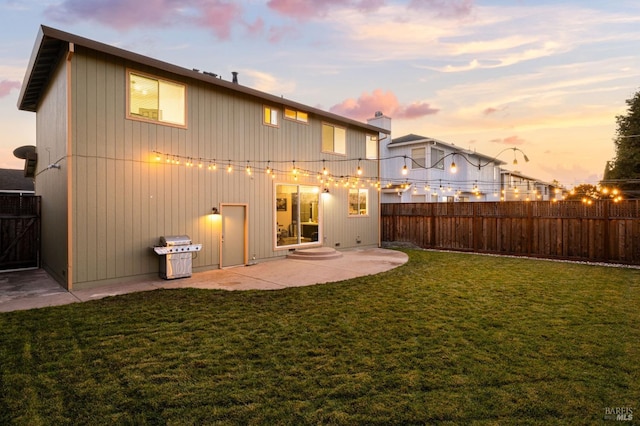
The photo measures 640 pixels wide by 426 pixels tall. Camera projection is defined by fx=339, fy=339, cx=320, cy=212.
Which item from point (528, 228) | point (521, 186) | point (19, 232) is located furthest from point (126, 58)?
point (521, 186)

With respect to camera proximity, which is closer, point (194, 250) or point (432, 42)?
point (194, 250)

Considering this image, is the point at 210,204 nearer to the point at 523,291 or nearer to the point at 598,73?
the point at 523,291

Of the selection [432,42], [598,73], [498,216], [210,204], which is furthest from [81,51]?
[598,73]

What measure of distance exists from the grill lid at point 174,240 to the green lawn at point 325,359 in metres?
1.75

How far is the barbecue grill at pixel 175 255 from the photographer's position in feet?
26.5

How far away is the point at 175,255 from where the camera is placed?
819 centimetres

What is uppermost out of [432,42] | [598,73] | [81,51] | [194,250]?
[432,42]

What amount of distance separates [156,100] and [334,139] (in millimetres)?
6812

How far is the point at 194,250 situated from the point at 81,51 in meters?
4.94

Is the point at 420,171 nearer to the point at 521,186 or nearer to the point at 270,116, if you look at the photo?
the point at 270,116

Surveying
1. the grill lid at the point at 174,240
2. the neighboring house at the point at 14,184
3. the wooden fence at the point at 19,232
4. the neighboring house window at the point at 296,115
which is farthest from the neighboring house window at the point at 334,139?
the neighboring house at the point at 14,184

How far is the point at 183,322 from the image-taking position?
16.5ft

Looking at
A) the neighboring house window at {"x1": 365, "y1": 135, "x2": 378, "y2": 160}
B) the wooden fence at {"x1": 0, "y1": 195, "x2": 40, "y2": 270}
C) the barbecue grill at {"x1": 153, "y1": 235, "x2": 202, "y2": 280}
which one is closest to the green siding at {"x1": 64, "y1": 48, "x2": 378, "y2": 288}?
the barbecue grill at {"x1": 153, "y1": 235, "x2": 202, "y2": 280}

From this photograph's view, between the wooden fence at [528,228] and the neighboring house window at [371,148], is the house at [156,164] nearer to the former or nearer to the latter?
the neighboring house window at [371,148]
